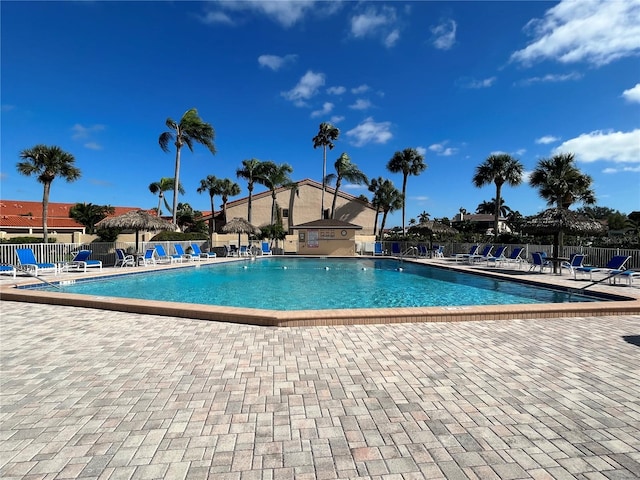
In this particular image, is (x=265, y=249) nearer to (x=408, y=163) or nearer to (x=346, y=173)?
(x=346, y=173)

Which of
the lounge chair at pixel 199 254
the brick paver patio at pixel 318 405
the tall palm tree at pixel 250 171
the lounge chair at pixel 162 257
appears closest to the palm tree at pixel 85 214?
the tall palm tree at pixel 250 171

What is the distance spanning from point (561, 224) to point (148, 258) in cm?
1948

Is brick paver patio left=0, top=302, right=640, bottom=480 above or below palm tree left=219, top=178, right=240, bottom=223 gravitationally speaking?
below

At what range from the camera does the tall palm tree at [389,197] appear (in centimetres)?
3672

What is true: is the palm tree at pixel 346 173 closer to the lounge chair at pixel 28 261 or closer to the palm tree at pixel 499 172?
the palm tree at pixel 499 172

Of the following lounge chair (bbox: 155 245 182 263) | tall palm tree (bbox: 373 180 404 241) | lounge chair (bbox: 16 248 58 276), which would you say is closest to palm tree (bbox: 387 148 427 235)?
tall palm tree (bbox: 373 180 404 241)

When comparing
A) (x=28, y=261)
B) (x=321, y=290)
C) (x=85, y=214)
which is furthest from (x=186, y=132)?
(x=321, y=290)

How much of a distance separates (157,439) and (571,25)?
1256 cm

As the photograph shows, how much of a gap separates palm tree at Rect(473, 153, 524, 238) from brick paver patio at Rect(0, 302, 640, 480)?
2610 centimetres

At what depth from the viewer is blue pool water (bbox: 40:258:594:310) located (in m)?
8.93

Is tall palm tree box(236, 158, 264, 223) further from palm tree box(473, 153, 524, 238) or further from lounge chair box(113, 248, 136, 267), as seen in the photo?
palm tree box(473, 153, 524, 238)

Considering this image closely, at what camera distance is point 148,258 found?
1736 centimetres

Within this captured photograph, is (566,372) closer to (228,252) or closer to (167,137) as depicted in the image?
(228,252)

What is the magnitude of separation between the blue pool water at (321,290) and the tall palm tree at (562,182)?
43.5ft
